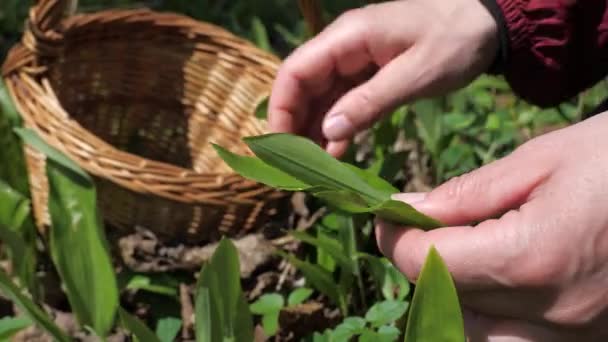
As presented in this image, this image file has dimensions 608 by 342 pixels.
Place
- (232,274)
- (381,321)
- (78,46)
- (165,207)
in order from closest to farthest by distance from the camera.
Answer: (232,274) → (381,321) → (165,207) → (78,46)

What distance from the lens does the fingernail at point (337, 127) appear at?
1006 millimetres

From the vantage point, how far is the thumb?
2.33ft

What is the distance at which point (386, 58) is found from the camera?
1027 millimetres

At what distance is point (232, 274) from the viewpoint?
2.88 feet

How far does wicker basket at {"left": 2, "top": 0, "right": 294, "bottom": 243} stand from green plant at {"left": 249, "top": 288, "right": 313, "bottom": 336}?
6.6 inches

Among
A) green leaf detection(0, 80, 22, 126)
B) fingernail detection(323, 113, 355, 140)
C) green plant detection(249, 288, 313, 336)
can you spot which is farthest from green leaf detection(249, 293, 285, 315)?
green leaf detection(0, 80, 22, 126)

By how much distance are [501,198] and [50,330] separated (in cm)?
52

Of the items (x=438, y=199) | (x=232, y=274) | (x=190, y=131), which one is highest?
(x=438, y=199)

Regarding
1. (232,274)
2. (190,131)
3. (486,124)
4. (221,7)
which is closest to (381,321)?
(232,274)

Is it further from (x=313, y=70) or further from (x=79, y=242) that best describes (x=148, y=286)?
(x=313, y=70)

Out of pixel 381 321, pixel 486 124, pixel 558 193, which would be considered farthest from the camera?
pixel 486 124

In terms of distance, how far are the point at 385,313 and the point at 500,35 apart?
14.0 inches

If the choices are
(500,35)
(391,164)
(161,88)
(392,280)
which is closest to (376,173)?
(391,164)

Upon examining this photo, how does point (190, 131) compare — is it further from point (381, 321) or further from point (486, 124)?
point (381, 321)
